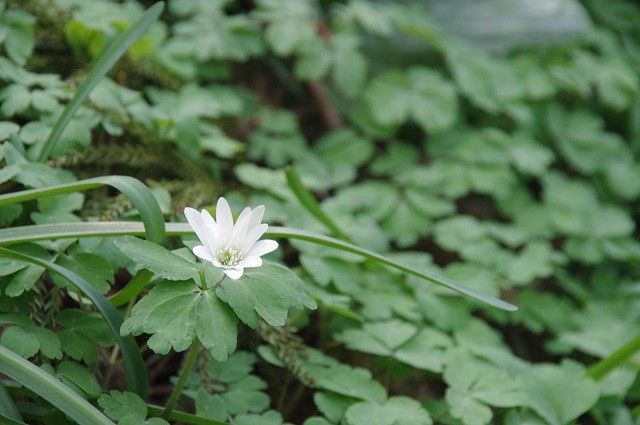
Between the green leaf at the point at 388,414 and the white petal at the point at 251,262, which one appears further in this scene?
the green leaf at the point at 388,414

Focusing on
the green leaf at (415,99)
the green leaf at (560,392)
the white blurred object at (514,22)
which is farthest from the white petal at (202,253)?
the white blurred object at (514,22)

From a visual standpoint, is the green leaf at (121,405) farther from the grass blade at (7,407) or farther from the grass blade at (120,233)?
the grass blade at (120,233)

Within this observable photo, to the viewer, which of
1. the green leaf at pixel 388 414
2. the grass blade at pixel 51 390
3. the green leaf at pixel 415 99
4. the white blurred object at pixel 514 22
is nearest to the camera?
the grass blade at pixel 51 390

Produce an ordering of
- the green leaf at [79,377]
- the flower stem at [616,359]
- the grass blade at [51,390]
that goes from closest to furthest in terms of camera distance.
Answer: the grass blade at [51,390]
the green leaf at [79,377]
the flower stem at [616,359]

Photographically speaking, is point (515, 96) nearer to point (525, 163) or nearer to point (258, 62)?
point (525, 163)

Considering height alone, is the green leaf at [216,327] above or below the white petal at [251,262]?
below

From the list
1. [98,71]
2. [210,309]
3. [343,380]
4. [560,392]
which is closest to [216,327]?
[210,309]
